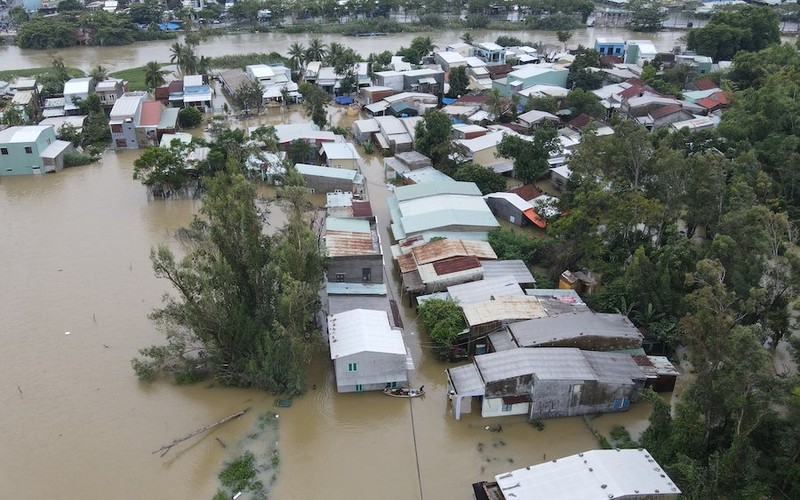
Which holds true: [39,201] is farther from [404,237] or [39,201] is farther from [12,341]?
[404,237]

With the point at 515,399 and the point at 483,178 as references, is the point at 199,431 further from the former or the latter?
the point at 483,178

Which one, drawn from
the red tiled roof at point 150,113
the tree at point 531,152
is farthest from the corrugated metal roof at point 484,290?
the red tiled roof at point 150,113

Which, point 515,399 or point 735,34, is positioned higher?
point 735,34

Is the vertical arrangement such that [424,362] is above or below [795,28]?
below

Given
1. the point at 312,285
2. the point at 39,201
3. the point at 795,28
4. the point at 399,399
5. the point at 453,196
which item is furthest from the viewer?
the point at 795,28

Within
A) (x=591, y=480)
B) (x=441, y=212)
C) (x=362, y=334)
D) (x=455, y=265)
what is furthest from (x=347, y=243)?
(x=591, y=480)

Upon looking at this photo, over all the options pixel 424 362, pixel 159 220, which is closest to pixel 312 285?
pixel 424 362
